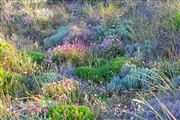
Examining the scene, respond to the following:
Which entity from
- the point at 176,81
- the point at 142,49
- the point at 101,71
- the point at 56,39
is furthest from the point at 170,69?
the point at 56,39

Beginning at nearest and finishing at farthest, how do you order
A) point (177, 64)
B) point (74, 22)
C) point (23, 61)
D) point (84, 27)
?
1. point (177, 64)
2. point (23, 61)
3. point (84, 27)
4. point (74, 22)

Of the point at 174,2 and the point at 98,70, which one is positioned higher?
the point at 174,2

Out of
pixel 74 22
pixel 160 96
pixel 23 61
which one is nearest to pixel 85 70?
pixel 23 61

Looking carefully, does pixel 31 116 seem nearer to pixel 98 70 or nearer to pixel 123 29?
pixel 98 70

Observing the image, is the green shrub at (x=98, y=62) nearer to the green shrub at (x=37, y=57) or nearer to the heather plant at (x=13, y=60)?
the green shrub at (x=37, y=57)

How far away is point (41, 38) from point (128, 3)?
7.31 feet

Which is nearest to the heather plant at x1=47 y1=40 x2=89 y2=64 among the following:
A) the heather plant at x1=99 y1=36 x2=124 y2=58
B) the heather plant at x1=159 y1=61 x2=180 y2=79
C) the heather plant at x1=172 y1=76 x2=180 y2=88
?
the heather plant at x1=99 y1=36 x2=124 y2=58

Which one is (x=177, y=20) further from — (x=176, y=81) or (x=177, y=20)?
(x=176, y=81)

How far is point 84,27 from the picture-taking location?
9.59 meters

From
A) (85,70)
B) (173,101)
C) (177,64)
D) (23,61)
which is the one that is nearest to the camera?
(173,101)

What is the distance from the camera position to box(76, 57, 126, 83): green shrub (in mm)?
6785

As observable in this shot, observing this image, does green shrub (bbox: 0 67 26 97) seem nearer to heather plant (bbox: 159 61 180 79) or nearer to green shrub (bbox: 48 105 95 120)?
green shrub (bbox: 48 105 95 120)

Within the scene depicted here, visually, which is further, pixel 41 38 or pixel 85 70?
pixel 41 38

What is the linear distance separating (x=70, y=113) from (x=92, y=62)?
2.66m
